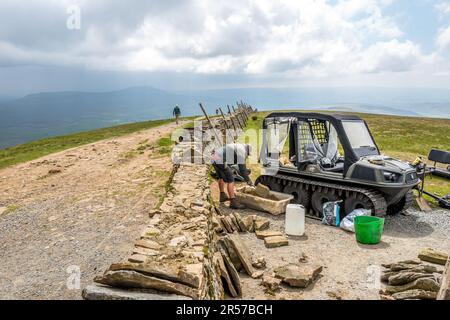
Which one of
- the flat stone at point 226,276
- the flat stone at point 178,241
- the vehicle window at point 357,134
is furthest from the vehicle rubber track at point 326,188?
the flat stone at point 178,241

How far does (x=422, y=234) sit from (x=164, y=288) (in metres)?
8.37

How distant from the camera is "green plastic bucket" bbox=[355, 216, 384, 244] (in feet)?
29.3

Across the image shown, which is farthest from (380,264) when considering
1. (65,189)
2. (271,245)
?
(65,189)

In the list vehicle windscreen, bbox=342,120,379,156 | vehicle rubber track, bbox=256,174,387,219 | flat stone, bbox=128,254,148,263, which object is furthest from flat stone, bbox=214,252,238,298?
vehicle windscreen, bbox=342,120,379,156

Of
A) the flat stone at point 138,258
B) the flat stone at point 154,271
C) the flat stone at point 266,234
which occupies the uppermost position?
the flat stone at point 154,271

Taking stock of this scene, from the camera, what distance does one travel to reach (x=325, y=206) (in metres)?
10.8

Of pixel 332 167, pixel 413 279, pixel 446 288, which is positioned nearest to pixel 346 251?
pixel 413 279

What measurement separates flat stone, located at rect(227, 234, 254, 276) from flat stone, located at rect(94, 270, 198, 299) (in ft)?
9.79

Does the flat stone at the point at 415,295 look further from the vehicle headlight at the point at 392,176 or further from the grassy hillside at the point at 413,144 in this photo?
the grassy hillside at the point at 413,144

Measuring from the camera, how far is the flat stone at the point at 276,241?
888 cm

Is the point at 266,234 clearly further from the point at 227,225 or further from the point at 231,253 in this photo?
the point at 231,253

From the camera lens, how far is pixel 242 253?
7586 mm

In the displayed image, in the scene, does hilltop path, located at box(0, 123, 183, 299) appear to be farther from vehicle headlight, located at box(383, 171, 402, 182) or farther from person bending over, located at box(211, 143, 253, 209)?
vehicle headlight, located at box(383, 171, 402, 182)
